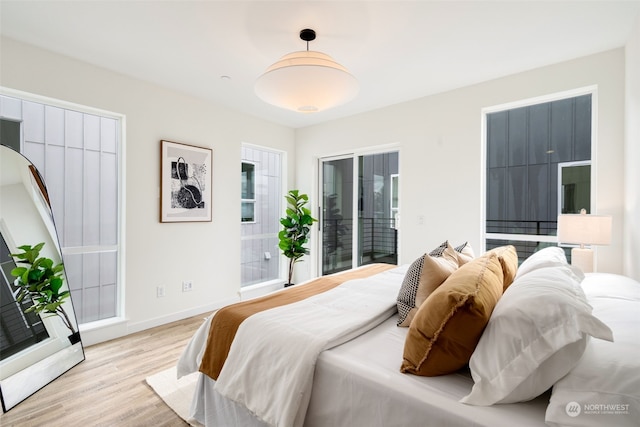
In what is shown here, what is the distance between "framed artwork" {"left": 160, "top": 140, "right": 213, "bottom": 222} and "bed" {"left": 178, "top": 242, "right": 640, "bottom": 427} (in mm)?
2179

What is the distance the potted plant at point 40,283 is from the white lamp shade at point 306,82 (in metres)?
2.17

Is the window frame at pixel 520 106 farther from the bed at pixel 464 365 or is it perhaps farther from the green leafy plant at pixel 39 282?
the green leafy plant at pixel 39 282

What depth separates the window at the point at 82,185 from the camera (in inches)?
108

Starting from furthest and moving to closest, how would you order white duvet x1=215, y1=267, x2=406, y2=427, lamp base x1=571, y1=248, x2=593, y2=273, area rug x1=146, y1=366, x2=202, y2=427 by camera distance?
lamp base x1=571, y1=248, x2=593, y2=273 → area rug x1=146, y1=366, x2=202, y2=427 → white duvet x1=215, y1=267, x2=406, y2=427

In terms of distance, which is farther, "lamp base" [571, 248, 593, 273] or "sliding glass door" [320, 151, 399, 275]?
"sliding glass door" [320, 151, 399, 275]

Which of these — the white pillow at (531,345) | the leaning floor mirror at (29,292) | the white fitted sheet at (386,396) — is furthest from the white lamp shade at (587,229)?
the leaning floor mirror at (29,292)

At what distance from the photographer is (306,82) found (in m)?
1.90

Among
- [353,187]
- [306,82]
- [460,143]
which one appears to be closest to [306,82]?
[306,82]

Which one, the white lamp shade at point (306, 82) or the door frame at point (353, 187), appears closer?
the white lamp shade at point (306, 82)

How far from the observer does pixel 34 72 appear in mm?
2557

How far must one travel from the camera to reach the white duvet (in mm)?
1280

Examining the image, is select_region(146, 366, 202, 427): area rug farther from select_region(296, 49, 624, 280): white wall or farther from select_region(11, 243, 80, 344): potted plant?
select_region(296, 49, 624, 280): white wall

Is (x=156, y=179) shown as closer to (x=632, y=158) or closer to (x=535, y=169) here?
(x=535, y=169)

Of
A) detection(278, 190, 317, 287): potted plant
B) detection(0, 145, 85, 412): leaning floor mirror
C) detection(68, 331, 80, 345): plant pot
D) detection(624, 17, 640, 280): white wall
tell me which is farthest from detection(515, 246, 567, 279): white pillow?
detection(68, 331, 80, 345): plant pot
